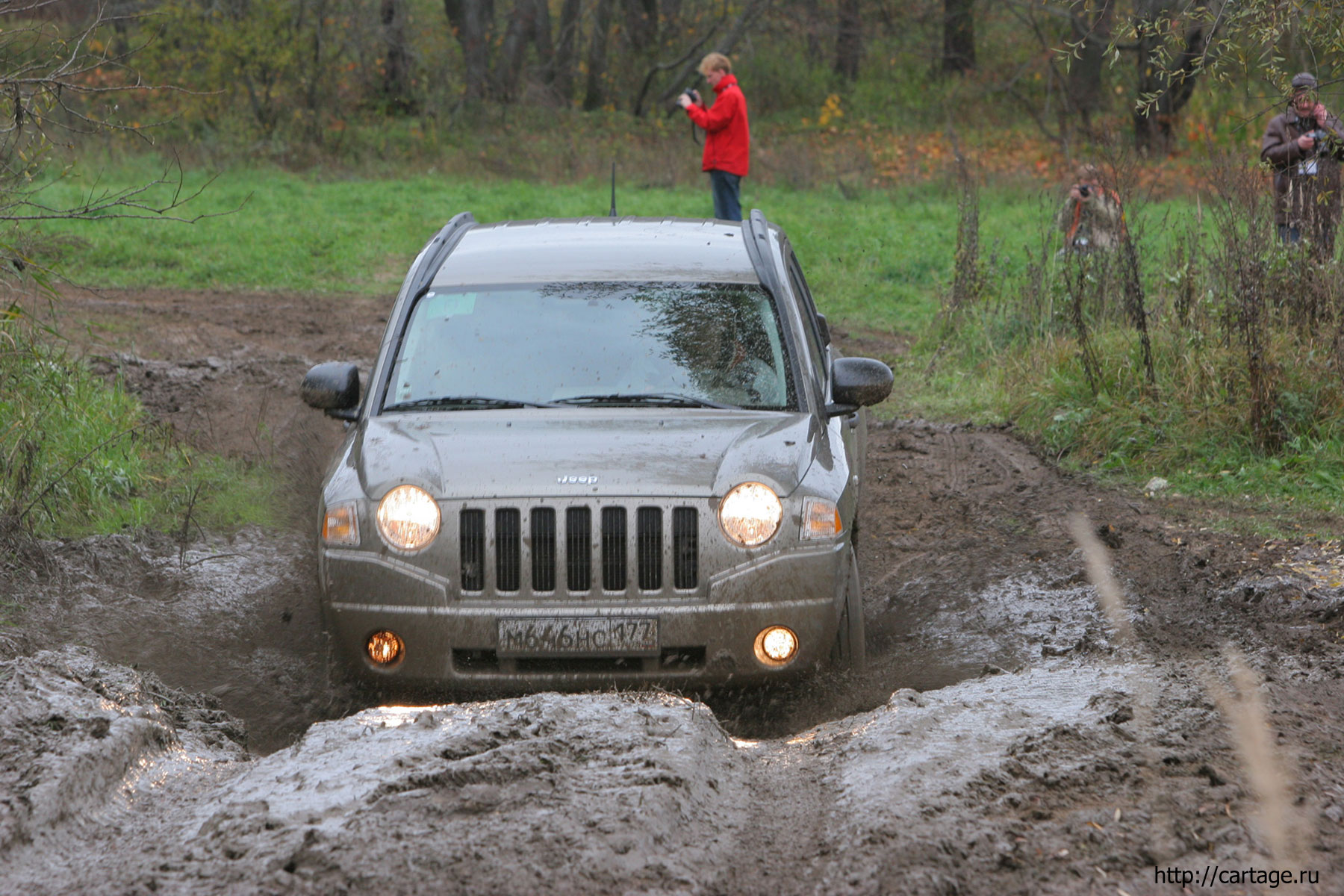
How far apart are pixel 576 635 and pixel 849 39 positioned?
119 ft

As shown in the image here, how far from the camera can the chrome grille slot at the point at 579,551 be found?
13.9ft

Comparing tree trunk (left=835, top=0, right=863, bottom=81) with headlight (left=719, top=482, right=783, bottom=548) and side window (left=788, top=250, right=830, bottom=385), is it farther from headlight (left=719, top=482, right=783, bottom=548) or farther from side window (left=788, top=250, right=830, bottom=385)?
headlight (left=719, top=482, right=783, bottom=548)

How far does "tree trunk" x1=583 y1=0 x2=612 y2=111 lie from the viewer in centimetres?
3547

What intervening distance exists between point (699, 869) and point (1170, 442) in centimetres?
567

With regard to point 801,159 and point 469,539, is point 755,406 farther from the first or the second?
point 801,159

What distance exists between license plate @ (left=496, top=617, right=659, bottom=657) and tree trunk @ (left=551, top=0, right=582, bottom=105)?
32.7 meters

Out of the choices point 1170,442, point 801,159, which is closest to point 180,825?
point 1170,442

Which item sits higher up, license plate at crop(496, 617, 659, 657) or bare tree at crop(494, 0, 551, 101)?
bare tree at crop(494, 0, 551, 101)

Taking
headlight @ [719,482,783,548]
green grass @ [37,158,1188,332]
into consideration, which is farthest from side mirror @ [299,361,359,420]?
green grass @ [37,158,1188,332]

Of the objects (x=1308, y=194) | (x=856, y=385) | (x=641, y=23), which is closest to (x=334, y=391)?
(x=856, y=385)

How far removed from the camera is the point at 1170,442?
7.64 m

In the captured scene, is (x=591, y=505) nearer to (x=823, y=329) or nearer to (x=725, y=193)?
(x=823, y=329)

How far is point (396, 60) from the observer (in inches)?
1211

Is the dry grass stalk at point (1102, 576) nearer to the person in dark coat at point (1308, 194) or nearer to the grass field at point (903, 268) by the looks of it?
the grass field at point (903, 268)
